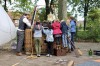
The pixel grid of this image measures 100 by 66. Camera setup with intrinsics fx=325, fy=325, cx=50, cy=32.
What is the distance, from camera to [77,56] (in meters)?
14.8

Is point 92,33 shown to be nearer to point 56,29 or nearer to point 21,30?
point 56,29

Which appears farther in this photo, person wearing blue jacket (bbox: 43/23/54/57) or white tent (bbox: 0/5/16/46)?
white tent (bbox: 0/5/16/46)

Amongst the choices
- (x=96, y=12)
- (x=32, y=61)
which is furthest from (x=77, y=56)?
(x=96, y=12)

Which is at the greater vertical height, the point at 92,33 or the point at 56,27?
the point at 56,27

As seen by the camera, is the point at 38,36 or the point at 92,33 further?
the point at 92,33

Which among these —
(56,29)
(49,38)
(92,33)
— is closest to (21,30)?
(49,38)

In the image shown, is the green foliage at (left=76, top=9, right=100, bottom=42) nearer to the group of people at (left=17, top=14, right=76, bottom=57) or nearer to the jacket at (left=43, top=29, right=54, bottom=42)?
the group of people at (left=17, top=14, right=76, bottom=57)

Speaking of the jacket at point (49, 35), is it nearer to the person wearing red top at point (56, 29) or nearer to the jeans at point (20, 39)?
the person wearing red top at point (56, 29)

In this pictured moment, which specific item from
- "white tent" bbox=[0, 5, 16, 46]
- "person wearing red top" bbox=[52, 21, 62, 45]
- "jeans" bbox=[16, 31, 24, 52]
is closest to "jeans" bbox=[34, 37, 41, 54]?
"jeans" bbox=[16, 31, 24, 52]

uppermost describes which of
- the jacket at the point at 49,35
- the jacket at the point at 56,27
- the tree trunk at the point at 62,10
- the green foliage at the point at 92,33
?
the tree trunk at the point at 62,10

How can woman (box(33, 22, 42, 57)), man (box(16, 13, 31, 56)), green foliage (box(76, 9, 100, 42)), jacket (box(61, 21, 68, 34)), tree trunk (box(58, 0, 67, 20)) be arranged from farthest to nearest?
green foliage (box(76, 9, 100, 42)) < tree trunk (box(58, 0, 67, 20)) < jacket (box(61, 21, 68, 34)) < man (box(16, 13, 31, 56)) < woman (box(33, 22, 42, 57))

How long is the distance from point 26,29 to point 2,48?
2702 millimetres

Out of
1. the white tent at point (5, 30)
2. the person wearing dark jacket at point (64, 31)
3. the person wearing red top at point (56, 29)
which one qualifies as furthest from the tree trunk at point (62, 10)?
the person wearing red top at point (56, 29)

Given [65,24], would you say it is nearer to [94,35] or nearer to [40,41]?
[40,41]
